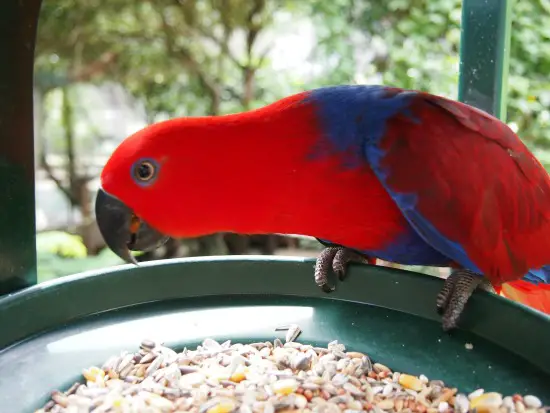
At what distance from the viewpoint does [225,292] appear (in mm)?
1156

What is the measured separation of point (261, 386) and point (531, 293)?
2.72 ft

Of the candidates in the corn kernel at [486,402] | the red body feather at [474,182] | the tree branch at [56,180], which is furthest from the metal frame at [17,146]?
the tree branch at [56,180]

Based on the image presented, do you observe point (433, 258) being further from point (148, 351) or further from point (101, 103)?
point (101, 103)

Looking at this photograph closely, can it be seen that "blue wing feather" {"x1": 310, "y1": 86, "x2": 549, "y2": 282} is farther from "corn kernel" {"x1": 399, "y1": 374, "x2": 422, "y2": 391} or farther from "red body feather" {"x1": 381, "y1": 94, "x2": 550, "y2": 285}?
"corn kernel" {"x1": 399, "y1": 374, "x2": 422, "y2": 391}

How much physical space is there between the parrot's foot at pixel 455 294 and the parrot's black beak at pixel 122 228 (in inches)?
19.9

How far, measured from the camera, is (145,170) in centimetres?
96

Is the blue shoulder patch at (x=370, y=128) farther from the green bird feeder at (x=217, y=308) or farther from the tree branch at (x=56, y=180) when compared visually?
the tree branch at (x=56, y=180)

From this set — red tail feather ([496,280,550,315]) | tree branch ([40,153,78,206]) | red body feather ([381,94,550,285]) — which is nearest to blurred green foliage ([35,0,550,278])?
tree branch ([40,153,78,206])

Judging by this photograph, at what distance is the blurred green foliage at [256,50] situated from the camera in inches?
107

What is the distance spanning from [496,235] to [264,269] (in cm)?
45

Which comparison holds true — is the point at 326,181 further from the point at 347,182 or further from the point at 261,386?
the point at 261,386

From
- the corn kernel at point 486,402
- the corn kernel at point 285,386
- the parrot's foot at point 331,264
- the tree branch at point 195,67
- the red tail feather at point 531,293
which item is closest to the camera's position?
the corn kernel at point 486,402

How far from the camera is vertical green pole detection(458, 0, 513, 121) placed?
1231 mm

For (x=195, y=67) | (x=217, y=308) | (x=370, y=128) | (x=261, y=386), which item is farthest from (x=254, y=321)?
(x=195, y=67)
